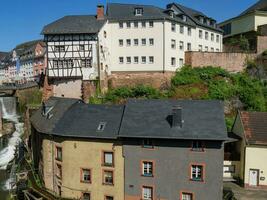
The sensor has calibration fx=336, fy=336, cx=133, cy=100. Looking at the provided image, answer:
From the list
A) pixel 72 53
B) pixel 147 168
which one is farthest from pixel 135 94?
pixel 147 168

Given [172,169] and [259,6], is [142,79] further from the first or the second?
[259,6]

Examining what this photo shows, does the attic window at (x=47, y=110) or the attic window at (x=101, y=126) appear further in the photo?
the attic window at (x=47, y=110)

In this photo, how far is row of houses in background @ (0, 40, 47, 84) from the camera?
88.0m

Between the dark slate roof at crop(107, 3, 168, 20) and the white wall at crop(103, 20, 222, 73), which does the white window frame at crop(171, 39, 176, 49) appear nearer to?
the white wall at crop(103, 20, 222, 73)

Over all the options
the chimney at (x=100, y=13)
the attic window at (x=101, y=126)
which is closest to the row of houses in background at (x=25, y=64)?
the chimney at (x=100, y=13)

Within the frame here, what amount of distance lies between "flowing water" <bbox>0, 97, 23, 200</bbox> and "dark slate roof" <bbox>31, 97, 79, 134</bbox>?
7.85 metres

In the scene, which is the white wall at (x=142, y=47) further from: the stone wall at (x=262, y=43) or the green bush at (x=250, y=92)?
the stone wall at (x=262, y=43)

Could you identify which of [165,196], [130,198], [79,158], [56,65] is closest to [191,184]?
[165,196]

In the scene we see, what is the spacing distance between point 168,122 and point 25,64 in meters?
80.7

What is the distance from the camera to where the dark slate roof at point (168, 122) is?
24875 mm

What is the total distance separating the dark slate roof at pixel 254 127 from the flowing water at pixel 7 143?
2356 centimetres

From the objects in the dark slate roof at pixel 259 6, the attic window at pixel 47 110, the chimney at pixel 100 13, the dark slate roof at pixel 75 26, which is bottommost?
the attic window at pixel 47 110

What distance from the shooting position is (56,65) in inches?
1764

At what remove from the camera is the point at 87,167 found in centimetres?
2714
